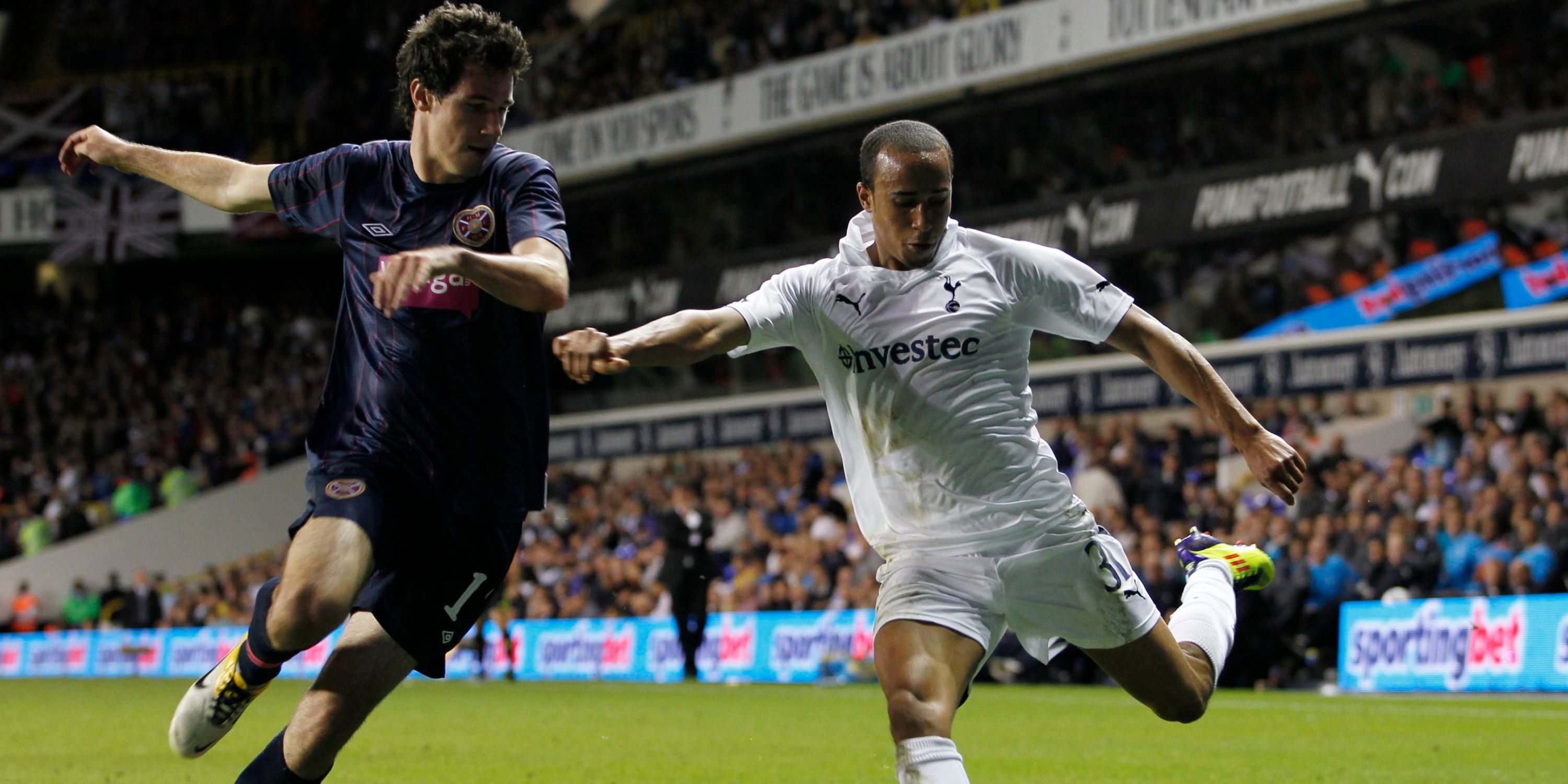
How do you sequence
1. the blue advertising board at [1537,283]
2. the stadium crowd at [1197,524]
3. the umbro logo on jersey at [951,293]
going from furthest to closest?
the blue advertising board at [1537,283], the stadium crowd at [1197,524], the umbro logo on jersey at [951,293]

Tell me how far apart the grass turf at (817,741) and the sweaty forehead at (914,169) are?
4.27 metres

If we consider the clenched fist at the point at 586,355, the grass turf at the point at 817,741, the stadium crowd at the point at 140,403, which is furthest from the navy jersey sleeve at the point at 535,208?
the stadium crowd at the point at 140,403

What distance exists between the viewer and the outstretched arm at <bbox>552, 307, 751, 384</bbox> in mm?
4520

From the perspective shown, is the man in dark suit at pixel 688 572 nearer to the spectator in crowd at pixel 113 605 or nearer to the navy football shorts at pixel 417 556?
the navy football shorts at pixel 417 556

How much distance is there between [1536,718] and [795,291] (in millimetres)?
8515

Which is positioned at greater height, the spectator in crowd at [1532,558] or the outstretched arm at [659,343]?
the outstretched arm at [659,343]

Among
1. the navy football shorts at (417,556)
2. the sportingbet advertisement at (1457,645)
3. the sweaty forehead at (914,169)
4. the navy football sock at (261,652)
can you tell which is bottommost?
the sportingbet advertisement at (1457,645)

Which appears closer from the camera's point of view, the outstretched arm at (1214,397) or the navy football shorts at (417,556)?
the navy football shorts at (417,556)

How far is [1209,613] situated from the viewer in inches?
249

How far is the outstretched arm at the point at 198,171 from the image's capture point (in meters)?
5.54

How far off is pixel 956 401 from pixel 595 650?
58.9ft

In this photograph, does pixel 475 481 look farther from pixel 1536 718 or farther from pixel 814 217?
pixel 814 217

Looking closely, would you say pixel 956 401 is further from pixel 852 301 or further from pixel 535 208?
pixel 535 208

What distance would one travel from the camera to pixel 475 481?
17.1 ft
